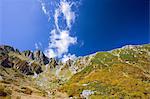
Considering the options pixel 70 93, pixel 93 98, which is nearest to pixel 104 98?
pixel 93 98

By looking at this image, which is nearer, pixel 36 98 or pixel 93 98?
pixel 36 98

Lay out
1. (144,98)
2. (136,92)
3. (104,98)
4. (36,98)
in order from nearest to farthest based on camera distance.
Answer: (36,98) < (104,98) < (144,98) < (136,92)

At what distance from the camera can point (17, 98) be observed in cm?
7756

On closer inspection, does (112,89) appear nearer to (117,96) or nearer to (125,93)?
(125,93)

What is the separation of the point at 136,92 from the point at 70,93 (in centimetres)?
4145

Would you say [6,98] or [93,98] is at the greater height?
[93,98]

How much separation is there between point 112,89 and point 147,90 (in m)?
23.5

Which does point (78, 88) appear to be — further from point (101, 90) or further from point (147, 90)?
point (147, 90)

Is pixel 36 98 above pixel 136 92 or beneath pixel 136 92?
beneath

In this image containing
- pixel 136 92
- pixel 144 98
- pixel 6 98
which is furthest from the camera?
pixel 136 92

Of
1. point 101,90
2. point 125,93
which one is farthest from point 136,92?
point 101,90

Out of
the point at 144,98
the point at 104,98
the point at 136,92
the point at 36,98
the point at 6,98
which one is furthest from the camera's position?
the point at 136,92

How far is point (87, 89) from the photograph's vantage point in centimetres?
19262

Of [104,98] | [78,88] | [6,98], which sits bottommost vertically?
[6,98]
